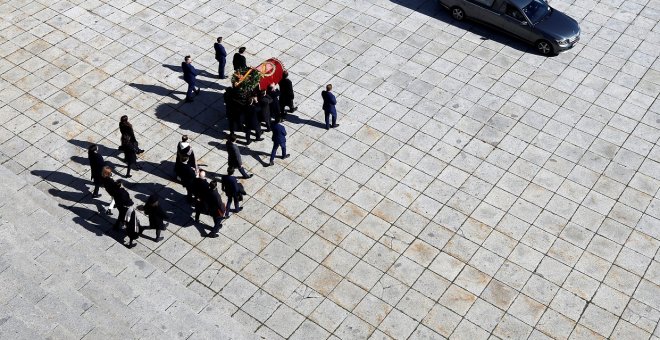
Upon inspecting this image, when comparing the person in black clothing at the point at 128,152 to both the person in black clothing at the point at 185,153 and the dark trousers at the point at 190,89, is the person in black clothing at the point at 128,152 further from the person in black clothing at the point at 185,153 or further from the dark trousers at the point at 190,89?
the dark trousers at the point at 190,89

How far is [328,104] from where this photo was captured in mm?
18125

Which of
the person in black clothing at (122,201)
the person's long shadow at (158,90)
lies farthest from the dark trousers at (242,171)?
Result: the person's long shadow at (158,90)

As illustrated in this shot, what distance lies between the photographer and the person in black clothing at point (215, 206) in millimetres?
15288

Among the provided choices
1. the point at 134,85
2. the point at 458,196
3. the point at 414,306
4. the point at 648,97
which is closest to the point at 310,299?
the point at 414,306

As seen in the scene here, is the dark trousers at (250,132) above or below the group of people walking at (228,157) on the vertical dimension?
below

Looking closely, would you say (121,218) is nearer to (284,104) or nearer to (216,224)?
(216,224)

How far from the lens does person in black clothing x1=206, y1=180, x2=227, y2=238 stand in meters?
15.3

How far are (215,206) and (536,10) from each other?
39.8 ft

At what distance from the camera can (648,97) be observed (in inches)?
797

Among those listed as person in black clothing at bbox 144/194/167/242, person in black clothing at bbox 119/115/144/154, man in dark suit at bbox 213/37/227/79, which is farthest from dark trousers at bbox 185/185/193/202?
man in dark suit at bbox 213/37/227/79

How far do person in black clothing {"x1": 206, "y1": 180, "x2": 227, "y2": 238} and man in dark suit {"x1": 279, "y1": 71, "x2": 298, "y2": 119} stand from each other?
13.3ft

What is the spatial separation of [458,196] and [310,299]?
4625 mm

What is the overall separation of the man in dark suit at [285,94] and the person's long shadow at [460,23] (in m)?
6.79

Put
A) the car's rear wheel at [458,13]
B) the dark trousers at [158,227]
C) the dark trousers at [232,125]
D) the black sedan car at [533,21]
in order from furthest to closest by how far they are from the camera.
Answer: the car's rear wheel at [458,13] → the black sedan car at [533,21] → the dark trousers at [232,125] → the dark trousers at [158,227]
